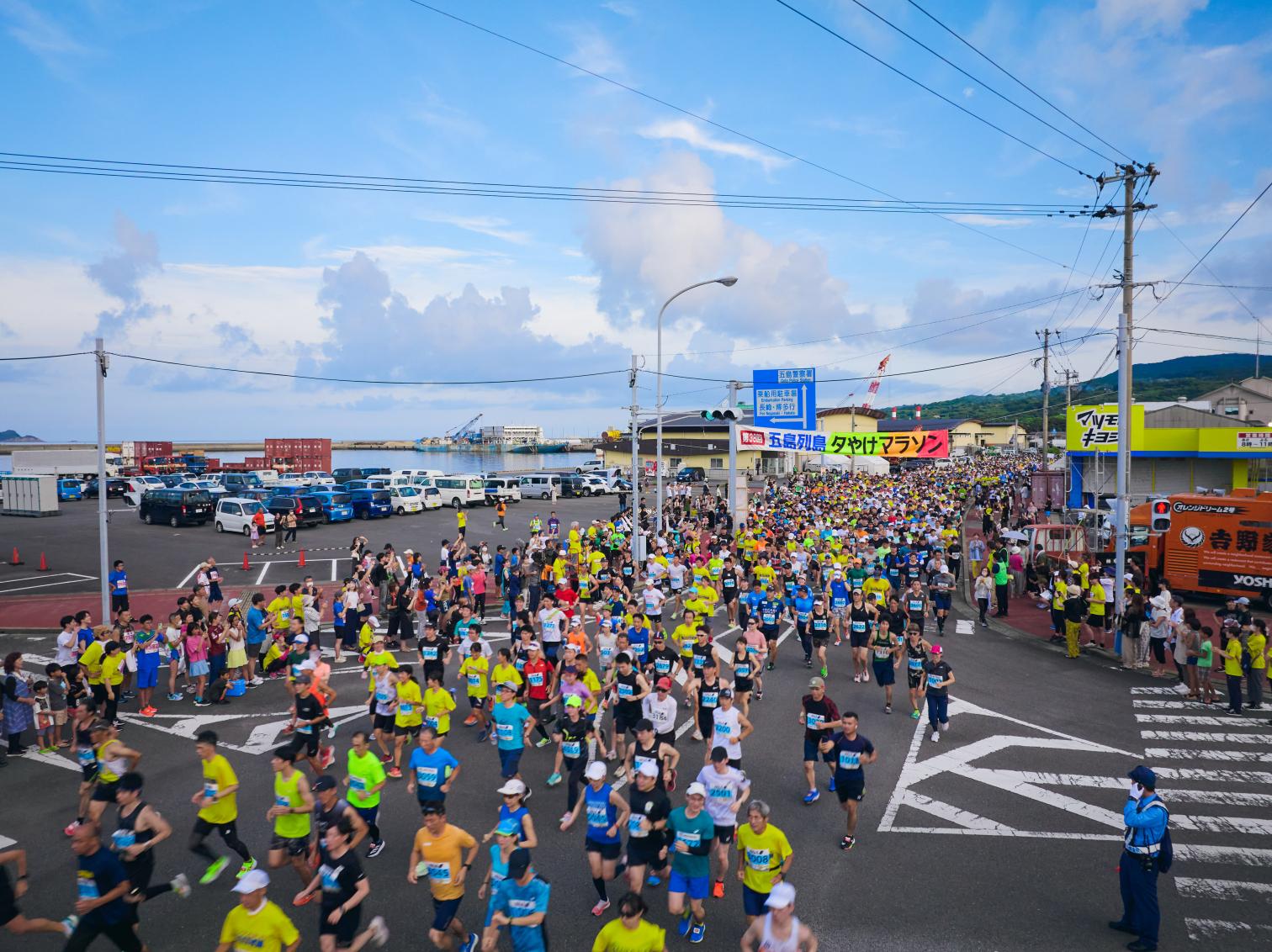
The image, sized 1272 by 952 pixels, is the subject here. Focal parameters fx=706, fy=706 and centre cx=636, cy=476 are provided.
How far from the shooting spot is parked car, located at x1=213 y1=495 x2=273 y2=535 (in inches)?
1345

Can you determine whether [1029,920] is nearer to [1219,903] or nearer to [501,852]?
[1219,903]

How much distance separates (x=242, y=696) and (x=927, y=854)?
12.3m

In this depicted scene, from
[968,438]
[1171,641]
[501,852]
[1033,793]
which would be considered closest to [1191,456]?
[1171,641]

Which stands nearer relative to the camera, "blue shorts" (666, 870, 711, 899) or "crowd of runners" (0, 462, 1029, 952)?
"crowd of runners" (0, 462, 1029, 952)

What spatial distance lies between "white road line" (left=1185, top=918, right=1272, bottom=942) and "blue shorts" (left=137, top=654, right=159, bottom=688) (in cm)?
1521

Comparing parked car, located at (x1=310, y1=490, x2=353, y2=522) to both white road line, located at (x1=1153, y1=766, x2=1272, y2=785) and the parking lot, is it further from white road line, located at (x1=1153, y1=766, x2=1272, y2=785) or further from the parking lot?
white road line, located at (x1=1153, y1=766, x2=1272, y2=785)

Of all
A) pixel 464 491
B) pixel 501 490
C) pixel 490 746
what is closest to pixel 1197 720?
pixel 490 746

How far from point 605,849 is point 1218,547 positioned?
22542 mm

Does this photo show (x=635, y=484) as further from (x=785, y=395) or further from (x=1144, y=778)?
(x=1144, y=778)

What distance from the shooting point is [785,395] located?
30.2 metres

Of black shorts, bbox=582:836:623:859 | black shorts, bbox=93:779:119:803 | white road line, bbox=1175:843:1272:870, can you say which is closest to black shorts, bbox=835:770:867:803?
black shorts, bbox=582:836:623:859

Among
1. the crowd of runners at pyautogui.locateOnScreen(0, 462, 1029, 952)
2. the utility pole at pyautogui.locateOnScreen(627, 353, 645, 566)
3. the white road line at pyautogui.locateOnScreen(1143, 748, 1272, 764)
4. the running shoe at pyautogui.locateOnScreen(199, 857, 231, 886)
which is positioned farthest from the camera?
the utility pole at pyautogui.locateOnScreen(627, 353, 645, 566)

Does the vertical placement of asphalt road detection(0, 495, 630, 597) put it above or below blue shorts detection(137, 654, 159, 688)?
below

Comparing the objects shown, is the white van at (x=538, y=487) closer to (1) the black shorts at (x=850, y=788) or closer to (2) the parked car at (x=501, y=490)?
(2) the parked car at (x=501, y=490)
